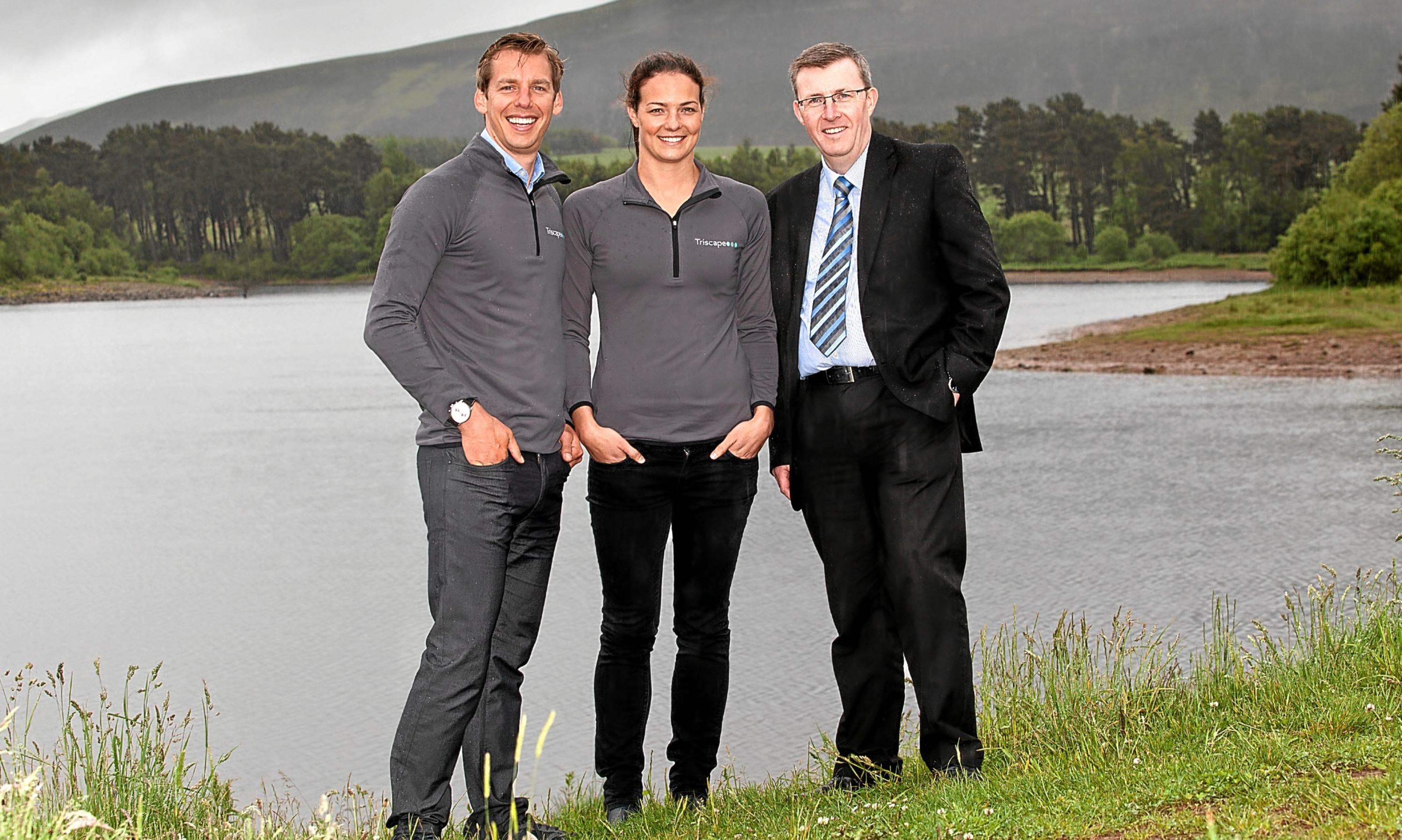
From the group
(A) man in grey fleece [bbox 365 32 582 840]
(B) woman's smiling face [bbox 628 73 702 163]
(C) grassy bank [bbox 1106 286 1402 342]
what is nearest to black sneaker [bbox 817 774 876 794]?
(A) man in grey fleece [bbox 365 32 582 840]

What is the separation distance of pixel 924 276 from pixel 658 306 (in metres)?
0.84

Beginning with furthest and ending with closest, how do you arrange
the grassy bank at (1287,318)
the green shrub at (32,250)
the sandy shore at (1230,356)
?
the green shrub at (32,250)
the grassy bank at (1287,318)
the sandy shore at (1230,356)

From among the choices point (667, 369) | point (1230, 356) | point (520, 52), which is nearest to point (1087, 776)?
point (667, 369)

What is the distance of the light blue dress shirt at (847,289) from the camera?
416 centimetres

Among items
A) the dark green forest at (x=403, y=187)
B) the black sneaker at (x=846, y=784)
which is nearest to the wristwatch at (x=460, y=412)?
the black sneaker at (x=846, y=784)

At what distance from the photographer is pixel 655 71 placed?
402 centimetres

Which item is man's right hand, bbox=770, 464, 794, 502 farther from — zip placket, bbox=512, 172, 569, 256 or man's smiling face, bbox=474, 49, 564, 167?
man's smiling face, bbox=474, 49, 564, 167

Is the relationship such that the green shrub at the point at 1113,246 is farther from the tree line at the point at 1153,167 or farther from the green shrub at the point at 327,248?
the green shrub at the point at 327,248

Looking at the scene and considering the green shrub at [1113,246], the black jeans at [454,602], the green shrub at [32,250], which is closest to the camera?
the black jeans at [454,602]

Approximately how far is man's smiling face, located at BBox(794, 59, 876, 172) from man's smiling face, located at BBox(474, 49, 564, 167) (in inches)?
32.0

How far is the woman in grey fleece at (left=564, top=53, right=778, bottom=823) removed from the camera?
13.2 ft

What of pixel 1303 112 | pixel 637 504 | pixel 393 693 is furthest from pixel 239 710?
pixel 1303 112

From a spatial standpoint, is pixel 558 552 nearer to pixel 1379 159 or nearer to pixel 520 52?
pixel 520 52

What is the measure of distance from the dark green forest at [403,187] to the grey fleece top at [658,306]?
10233 centimetres
